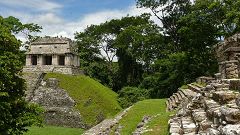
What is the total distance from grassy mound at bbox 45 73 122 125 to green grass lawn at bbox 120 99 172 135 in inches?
→ 347

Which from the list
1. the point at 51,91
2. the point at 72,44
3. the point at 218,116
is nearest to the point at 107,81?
the point at 72,44

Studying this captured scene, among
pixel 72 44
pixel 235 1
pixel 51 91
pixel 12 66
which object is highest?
pixel 235 1

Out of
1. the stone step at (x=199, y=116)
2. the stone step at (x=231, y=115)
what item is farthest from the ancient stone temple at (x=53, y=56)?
the stone step at (x=231, y=115)

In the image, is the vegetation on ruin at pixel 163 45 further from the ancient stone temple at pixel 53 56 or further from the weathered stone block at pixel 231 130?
the weathered stone block at pixel 231 130

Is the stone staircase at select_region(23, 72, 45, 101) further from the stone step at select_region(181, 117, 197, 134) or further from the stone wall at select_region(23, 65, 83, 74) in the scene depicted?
the stone step at select_region(181, 117, 197, 134)

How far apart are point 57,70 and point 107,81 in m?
11.8

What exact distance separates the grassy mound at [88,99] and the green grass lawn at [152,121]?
8.80m

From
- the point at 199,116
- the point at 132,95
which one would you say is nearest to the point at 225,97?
the point at 199,116

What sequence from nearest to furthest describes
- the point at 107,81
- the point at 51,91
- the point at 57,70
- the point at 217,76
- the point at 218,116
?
the point at 218,116, the point at 217,76, the point at 51,91, the point at 57,70, the point at 107,81

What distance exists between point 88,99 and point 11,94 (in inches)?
665

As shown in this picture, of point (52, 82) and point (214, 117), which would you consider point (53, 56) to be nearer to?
point (52, 82)

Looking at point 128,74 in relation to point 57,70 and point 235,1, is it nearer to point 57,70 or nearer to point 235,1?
point 57,70

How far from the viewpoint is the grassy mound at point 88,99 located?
31703 mm

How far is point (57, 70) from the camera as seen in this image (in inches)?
1596
